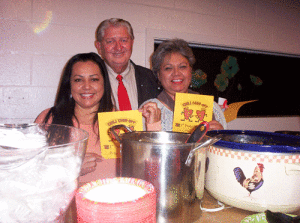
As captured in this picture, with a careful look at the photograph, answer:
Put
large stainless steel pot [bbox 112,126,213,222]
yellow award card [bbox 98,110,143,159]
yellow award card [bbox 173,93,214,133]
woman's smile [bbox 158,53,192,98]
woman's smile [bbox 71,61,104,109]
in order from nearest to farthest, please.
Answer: large stainless steel pot [bbox 112,126,213,222] → yellow award card [bbox 98,110,143,159] → yellow award card [bbox 173,93,214,133] → woman's smile [bbox 71,61,104,109] → woman's smile [bbox 158,53,192,98]

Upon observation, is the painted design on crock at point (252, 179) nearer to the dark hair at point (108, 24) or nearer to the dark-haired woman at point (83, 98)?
the dark-haired woman at point (83, 98)

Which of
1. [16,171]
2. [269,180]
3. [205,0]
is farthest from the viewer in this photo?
[205,0]

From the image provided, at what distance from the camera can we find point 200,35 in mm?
2289

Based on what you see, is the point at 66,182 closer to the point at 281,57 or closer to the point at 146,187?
the point at 146,187

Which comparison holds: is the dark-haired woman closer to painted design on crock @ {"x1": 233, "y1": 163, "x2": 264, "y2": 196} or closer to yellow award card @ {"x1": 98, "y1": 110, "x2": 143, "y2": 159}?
yellow award card @ {"x1": 98, "y1": 110, "x2": 143, "y2": 159}

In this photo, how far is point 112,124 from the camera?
35.6 inches

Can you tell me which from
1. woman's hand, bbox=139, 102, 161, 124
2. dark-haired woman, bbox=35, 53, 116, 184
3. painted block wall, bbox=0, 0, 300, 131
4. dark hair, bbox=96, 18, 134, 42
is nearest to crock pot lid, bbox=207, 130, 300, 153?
woman's hand, bbox=139, 102, 161, 124

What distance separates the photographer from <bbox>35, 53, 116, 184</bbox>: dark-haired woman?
1.37m

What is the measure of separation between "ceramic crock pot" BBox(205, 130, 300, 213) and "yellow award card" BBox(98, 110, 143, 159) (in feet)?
1.53

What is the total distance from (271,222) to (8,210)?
395mm

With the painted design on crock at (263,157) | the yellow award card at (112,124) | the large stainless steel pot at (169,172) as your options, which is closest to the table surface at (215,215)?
the large stainless steel pot at (169,172)

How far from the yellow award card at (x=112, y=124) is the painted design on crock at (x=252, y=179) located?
502 millimetres

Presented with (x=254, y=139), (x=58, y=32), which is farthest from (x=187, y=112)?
(x=58, y=32)

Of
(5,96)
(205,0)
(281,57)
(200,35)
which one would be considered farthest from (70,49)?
(281,57)
